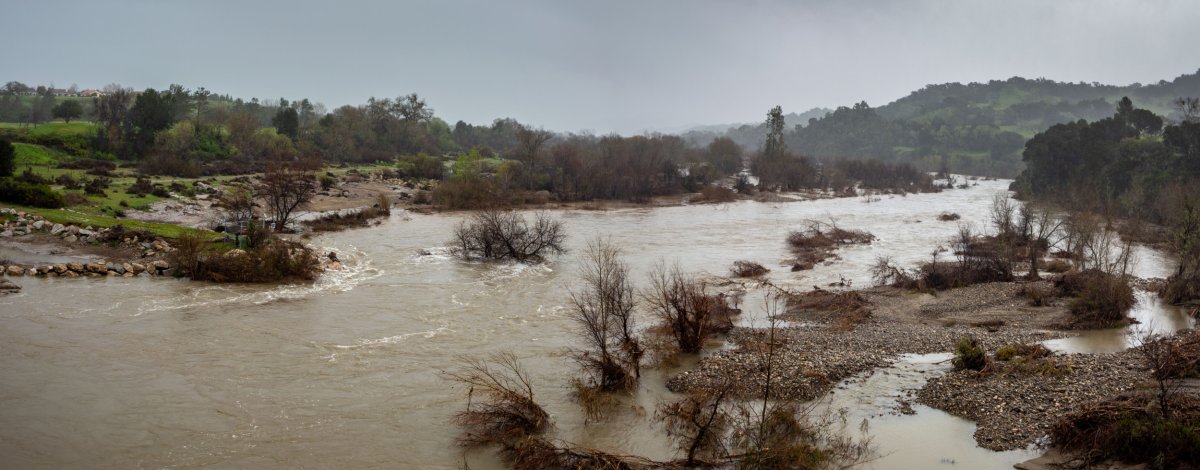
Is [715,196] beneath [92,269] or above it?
above

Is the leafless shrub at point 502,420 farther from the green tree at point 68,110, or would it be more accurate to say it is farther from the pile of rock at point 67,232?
the green tree at point 68,110

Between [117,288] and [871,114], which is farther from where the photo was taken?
[871,114]

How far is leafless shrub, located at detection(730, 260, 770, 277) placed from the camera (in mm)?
33272

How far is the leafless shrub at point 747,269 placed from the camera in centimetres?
3327

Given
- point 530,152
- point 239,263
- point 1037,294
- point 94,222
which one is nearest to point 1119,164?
point 1037,294

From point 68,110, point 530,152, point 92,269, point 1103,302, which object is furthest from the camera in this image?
point 530,152

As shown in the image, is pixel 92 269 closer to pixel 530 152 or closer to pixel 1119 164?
pixel 530 152

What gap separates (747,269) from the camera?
3397 centimetres

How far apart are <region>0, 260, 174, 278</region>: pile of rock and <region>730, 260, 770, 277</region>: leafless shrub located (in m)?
24.7

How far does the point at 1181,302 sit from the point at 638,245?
26223 mm

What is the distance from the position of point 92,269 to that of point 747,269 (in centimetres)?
2790

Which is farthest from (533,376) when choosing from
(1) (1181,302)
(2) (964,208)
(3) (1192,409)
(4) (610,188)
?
(2) (964,208)

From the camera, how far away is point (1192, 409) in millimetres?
12367

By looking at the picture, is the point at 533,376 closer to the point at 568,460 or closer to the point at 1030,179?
the point at 568,460
